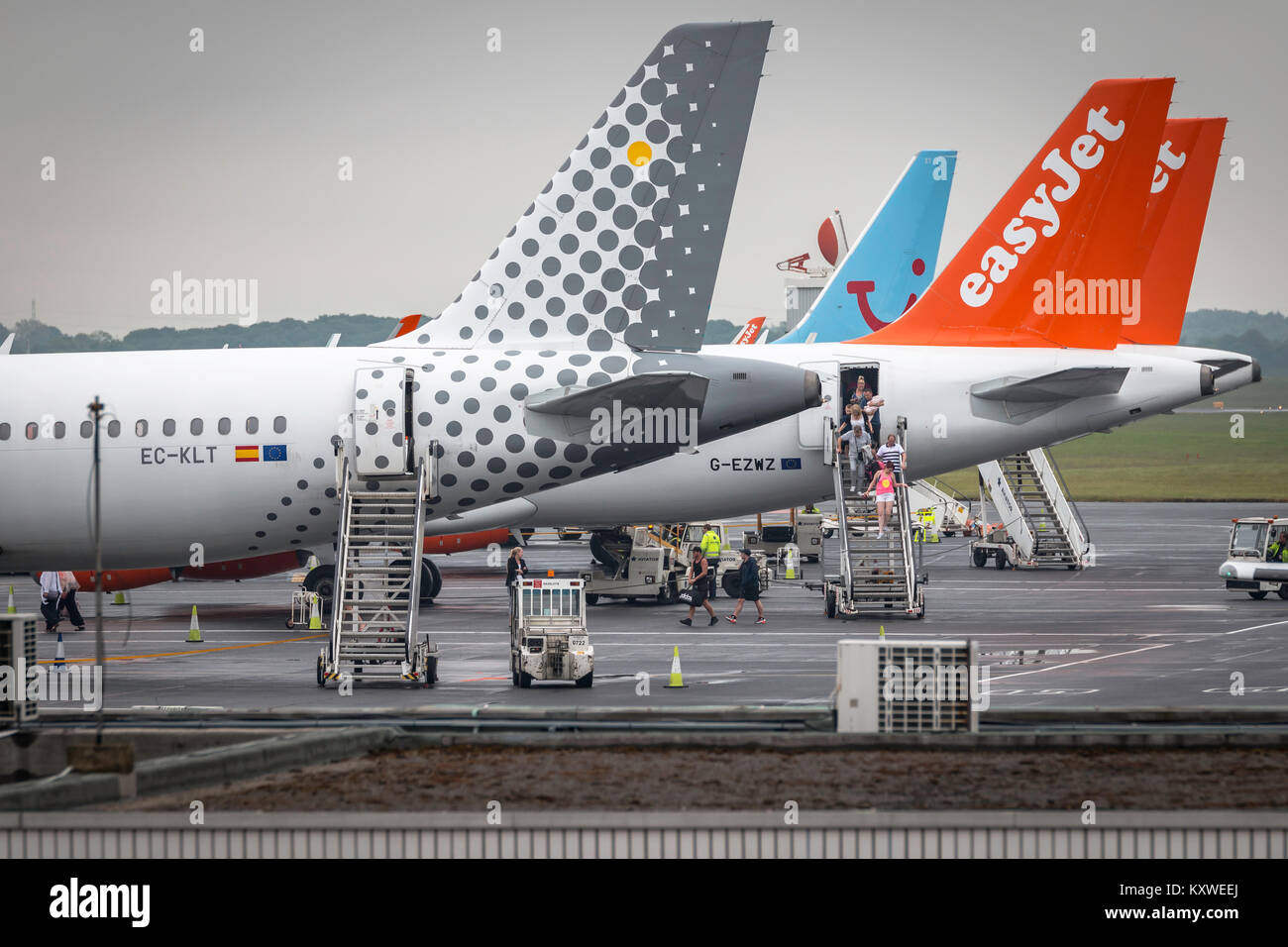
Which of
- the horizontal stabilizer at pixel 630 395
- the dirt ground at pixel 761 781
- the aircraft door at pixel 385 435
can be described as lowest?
the dirt ground at pixel 761 781

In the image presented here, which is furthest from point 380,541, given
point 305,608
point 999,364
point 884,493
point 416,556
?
point 999,364

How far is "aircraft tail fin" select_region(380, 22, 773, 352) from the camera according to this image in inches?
1268

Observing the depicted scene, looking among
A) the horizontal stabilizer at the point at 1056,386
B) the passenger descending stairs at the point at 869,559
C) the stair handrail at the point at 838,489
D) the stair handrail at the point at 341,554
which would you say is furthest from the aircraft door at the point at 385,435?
the horizontal stabilizer at the point at 1056,386

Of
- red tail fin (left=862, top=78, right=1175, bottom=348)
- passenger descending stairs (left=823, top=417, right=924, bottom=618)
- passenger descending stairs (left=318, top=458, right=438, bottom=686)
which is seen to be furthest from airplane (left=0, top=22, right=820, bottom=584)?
red tail fin (left=862, top=78, right=1175, bottom=348)

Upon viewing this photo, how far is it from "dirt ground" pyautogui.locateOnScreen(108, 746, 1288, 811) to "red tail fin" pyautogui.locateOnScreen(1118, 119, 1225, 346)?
4206 centimetres

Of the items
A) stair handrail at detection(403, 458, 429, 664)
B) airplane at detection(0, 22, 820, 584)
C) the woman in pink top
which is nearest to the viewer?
stair handrail at detection(403, 458, 429, 664)

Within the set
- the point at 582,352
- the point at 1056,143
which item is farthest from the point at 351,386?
the point at 1056,143

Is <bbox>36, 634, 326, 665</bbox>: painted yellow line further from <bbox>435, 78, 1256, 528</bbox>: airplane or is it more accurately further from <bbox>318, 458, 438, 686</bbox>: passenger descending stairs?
<bbox>435, 78, 1256, 528</bbox>: airplane

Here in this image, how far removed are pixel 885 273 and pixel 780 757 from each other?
39086 mm

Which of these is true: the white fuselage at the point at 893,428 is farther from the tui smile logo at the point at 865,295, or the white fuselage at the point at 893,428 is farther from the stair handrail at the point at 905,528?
the tui smile logo at the point at 865,295

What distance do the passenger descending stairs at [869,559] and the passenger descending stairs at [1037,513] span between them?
55.1 ft

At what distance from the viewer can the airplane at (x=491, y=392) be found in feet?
105
